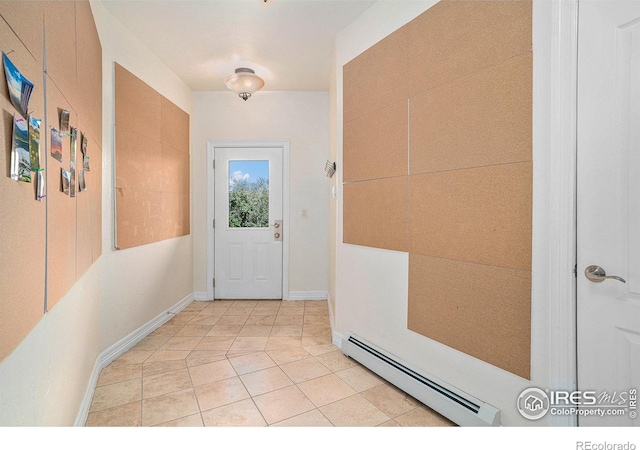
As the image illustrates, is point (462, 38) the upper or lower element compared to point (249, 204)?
upper

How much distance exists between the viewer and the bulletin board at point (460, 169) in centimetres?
142

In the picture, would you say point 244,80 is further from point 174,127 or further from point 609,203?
point 609,203

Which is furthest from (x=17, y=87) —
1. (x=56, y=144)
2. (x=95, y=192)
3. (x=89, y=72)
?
(x=95, y=192)

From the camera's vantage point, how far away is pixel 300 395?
1.89 metres

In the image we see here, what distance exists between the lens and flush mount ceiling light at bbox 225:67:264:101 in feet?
10.6

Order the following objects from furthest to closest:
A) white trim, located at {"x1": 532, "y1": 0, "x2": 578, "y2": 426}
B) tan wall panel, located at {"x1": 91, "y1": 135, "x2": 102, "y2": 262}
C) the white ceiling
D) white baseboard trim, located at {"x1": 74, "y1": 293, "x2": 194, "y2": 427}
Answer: the white ceiling → tan wall panel, located at {"x1": 91, "y1": 135, "x2": 102, "y2": 262} → white baseboard trim, located at {"x1": 74, "y1": 293, "x2": 194, "y2": 427} → white trim, located at {"x1": 532, "y1": 0, "x2": 578, "y2": 426}

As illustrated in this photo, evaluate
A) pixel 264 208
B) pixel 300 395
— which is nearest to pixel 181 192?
pixel 264 208

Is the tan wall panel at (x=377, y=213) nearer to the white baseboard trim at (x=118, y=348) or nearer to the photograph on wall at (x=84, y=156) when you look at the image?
the photograph on wall at (x=84, y=156)

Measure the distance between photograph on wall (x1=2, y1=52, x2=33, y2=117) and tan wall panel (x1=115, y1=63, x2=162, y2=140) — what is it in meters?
1.82

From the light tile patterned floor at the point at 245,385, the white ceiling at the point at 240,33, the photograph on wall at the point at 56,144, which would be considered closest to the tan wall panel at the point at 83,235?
the photograph on wall at the point at 56,144

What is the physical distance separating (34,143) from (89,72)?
1.26 meters

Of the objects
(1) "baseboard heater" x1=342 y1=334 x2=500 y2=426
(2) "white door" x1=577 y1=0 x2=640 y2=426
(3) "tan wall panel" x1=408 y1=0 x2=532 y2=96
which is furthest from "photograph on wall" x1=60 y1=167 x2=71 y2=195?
(2) "white door" x1=577 y1=0 x2=640 y2=426

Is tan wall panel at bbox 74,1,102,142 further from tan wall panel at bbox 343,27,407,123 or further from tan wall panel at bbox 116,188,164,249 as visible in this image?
tan wall panel at bbox 343,27,407,123

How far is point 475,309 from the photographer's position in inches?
62.7
